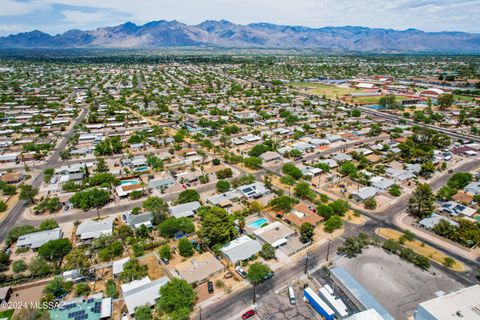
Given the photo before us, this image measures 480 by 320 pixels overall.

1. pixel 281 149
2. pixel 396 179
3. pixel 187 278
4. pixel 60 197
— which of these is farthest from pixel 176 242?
pixel 396 179

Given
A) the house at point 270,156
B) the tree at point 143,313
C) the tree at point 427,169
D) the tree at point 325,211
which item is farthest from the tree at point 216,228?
the tree at point 427,169

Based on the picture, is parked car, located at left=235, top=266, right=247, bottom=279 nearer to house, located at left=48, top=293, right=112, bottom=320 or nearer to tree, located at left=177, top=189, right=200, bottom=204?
house, located at left=48, top=293, right=112, bottom=320

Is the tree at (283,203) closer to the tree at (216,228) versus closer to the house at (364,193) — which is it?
the tree at (216,228)

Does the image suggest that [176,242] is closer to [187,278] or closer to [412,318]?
[187,278]

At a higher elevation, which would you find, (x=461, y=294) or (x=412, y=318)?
(x=461, y=294)

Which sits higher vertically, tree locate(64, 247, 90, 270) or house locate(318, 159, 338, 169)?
house locate(318, 159, 338, 169)

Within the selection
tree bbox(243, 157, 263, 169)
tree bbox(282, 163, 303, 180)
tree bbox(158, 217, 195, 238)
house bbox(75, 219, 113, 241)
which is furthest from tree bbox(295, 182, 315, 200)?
house bbox(75, 219, 113, 241)

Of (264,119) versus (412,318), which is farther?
(264,119)
